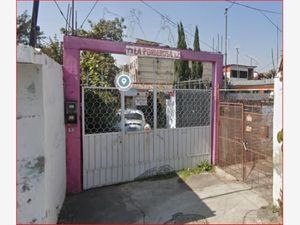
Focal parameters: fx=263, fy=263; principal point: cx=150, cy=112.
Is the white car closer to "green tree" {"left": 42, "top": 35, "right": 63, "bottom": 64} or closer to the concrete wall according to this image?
the concrete wall

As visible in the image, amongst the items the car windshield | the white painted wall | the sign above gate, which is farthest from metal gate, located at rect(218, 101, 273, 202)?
the car windshield

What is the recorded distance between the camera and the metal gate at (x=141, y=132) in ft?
16.7

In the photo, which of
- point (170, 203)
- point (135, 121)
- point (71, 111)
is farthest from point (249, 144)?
point (71, 111)

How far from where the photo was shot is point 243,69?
1201 inches

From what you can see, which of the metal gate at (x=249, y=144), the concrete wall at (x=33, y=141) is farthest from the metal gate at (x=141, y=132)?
the concrete wall at (x=33, y=141)

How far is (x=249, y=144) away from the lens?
521 cm

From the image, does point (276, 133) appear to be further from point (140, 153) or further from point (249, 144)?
point (140, 153)

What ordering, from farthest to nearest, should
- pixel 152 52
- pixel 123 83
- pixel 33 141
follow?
pixel 152 52 → pixel 123 83 → pixel 33 141

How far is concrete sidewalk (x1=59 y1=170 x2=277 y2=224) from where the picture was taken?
3.86 meters

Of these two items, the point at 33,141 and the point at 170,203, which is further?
the point at 170,203

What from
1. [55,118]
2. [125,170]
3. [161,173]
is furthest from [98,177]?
[55,118]

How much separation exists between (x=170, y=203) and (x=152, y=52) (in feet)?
9.68

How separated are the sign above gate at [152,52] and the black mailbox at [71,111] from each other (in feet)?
4.80

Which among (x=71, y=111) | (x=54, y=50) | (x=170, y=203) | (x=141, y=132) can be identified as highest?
(x=54, y=50)
